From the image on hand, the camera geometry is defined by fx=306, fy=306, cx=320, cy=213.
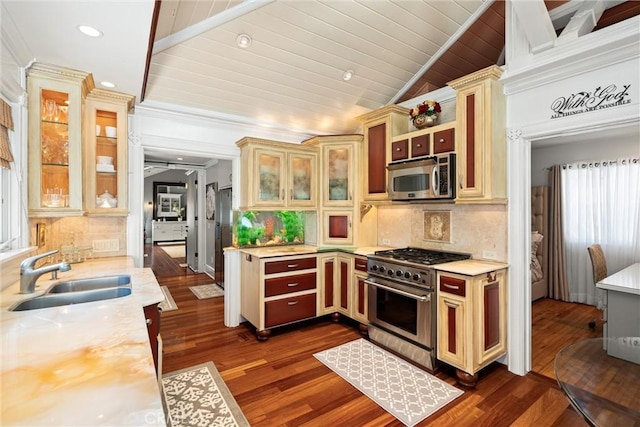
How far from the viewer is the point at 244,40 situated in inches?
111

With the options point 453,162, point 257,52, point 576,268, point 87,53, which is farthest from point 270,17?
point 576,268

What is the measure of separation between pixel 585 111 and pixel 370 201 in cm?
214

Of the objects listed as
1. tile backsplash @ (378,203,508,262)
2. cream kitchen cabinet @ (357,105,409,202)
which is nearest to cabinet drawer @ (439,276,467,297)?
tile backsplash @ (378,203,508,262)

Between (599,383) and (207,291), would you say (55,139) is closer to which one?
(207,291)

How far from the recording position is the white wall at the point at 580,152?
4.33 meters

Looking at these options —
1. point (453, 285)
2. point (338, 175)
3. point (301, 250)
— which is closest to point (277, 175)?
point (338, 175)

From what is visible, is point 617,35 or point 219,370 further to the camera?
point 219,370

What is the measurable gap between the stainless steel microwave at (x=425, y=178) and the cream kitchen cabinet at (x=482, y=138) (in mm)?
100

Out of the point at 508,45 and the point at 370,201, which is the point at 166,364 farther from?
the point at 508,45

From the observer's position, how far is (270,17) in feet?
8.79

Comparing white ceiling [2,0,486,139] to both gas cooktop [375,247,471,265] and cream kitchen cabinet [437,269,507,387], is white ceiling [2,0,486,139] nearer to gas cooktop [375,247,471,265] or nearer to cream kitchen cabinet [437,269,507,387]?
gas cooktop [375,247,471,265]

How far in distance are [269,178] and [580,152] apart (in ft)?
15.9

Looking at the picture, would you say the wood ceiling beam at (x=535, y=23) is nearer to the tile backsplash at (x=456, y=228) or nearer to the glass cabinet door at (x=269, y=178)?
the tile backsplash at (x=456, y=228)

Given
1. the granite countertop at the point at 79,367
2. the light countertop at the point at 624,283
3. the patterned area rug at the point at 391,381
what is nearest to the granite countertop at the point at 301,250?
the patterned area rug at the point at 391,381
